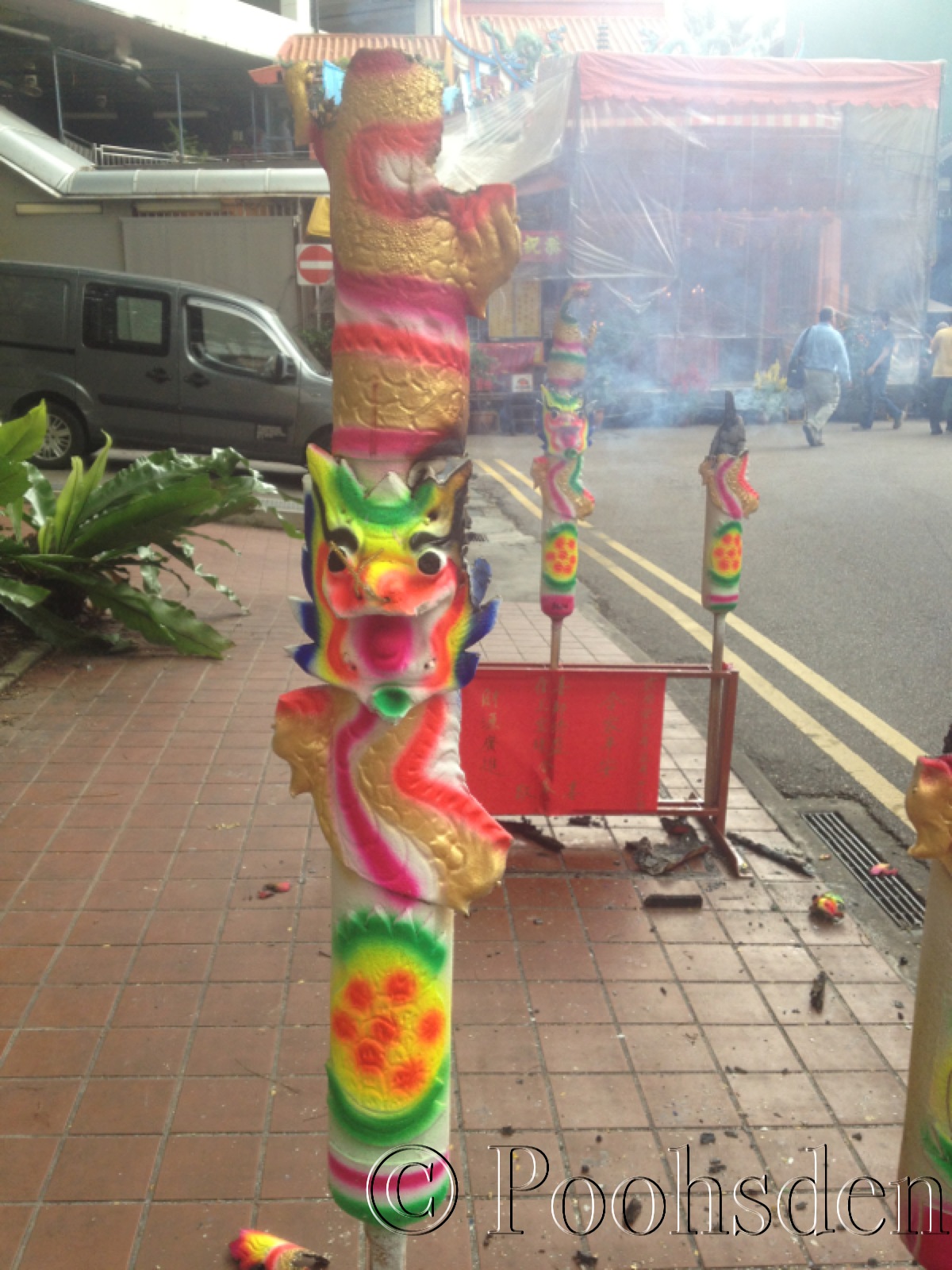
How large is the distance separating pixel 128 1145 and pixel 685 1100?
4.48 ft

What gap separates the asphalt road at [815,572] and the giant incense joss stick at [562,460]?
1.41 metres

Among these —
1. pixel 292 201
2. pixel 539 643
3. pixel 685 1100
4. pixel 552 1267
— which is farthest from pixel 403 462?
pixel 292 201

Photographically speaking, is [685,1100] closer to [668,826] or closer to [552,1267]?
[552,1267]

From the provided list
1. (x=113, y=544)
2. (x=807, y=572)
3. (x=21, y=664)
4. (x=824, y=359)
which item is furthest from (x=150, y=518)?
(x=807, y=572)

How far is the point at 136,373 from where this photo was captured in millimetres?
11562

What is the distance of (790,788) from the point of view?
5.17 m

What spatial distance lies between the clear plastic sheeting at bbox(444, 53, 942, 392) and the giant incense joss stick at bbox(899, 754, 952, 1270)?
245 cm

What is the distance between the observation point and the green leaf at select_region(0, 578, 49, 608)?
559cm

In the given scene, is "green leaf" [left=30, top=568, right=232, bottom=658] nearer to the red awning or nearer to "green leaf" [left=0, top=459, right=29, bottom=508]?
"green leaf" [left=0, top=459, right=29, bottom=508]

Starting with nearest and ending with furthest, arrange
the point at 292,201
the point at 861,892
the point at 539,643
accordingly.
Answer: the point at 861,892 < the point at 539,643 < the point at 292,201

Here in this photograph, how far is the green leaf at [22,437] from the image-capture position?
5562mm

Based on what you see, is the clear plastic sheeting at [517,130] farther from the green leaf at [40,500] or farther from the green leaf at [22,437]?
the green leaf at [40,500]

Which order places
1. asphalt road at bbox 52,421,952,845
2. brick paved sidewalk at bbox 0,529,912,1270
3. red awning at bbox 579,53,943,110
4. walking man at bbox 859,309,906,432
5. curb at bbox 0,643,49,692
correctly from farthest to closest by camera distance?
1. asphalt road at bbox 52,421,952,845
2. curb at bbox 0,643,49,692
3. walking man at bbox 859,309,906,432
4. red awning at bbox 579,53,943,110
5. brick paved sidewalk at bbox 0,529,912,1270

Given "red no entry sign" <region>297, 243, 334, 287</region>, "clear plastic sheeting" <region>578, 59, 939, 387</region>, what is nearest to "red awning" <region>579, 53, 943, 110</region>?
"clear plastic sheeting" <region>578, 59, 939, 387</region>
